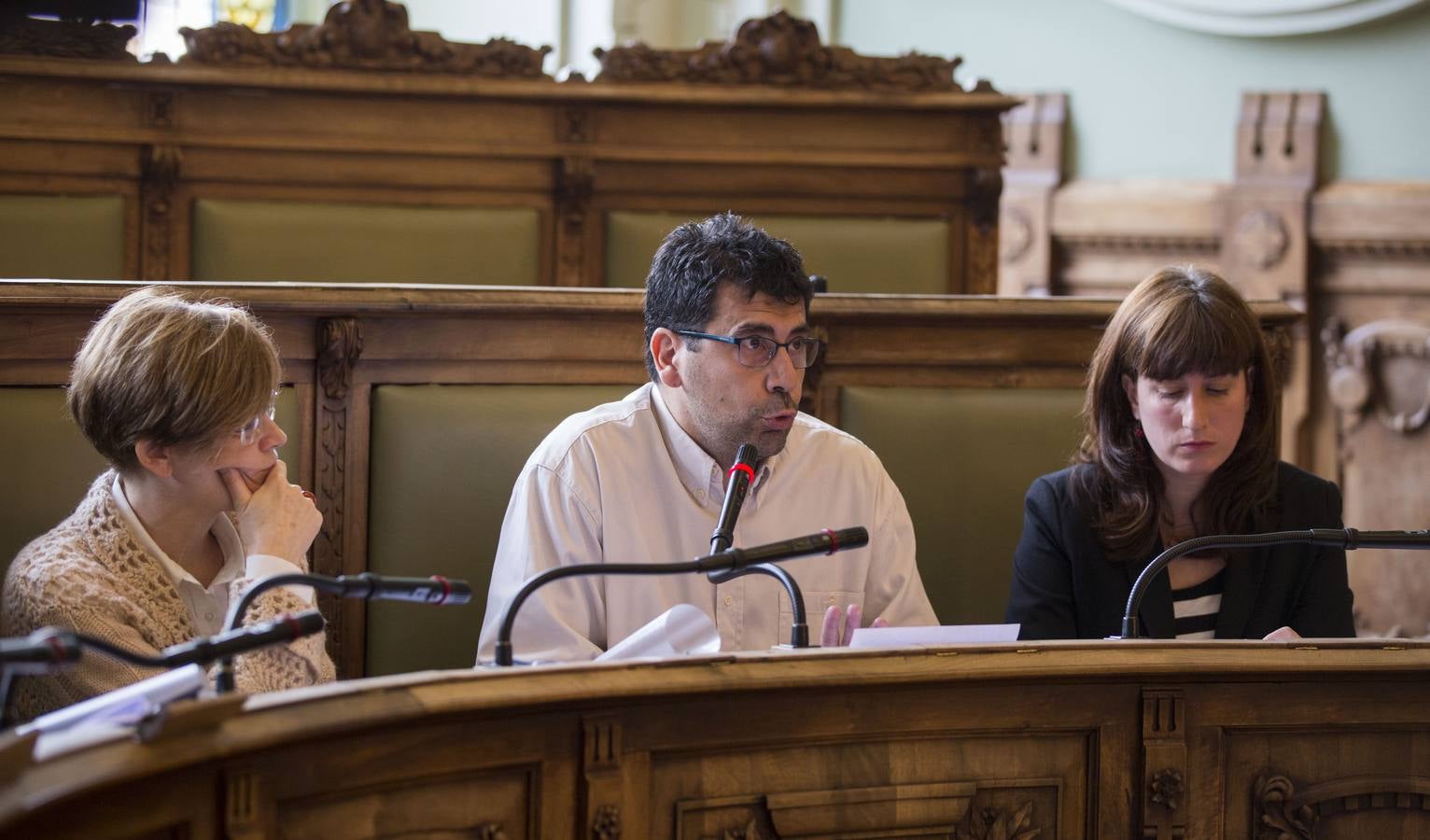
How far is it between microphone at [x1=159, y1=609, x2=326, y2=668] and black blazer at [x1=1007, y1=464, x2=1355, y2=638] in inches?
52.3

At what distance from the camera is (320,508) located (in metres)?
2.64

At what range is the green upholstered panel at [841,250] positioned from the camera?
13.4 ft

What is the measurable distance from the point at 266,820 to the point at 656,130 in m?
2.98

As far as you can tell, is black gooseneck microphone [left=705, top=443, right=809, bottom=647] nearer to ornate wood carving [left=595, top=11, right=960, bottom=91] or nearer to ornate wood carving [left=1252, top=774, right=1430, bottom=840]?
ornate wood carving [left=1252, top=774, right=1430, bottom=840]

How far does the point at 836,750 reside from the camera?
69.6 inches

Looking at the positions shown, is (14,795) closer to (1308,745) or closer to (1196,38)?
(1308,745)

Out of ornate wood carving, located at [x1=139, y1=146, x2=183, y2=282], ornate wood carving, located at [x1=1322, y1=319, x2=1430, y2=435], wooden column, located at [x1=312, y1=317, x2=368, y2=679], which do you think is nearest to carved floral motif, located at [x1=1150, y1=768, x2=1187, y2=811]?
wooden column, located at [x1=312, y1=317, x2=368, y2=679]

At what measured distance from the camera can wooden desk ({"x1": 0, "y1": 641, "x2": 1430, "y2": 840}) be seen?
4.76 feet

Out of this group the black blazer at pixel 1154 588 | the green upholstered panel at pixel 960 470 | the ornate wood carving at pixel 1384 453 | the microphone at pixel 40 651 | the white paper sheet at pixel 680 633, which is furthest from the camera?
the ornate wood carving at pixel 1384 453

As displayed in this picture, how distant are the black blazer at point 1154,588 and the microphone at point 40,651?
1.54 meters

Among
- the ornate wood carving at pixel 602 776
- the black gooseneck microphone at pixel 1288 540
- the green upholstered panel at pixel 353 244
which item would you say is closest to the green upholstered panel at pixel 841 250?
the green upholstered panel at pixel 353 244

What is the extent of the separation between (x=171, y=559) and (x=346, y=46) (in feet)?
6.95

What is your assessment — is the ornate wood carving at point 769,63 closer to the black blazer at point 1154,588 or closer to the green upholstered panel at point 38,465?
the black blazer at point 1154,588

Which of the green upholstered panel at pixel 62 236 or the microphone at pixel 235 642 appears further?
the green upholstered panel at pixel 62 236
